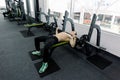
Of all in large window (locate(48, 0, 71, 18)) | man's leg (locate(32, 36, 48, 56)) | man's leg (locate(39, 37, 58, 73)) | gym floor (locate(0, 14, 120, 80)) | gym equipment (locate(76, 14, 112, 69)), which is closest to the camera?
gym floor (locate(0, 14, 120, 80))

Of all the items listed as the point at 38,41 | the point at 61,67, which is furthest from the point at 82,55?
the point at 38,41

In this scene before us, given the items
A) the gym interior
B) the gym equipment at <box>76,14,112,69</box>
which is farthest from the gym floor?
the gym equipment at <box>76,14,112,69</box>

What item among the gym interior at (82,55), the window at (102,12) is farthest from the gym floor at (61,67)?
the window at (102,12)

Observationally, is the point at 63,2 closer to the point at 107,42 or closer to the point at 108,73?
the point at 107,42

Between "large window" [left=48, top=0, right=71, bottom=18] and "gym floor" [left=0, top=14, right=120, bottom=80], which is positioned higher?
"large window" [left=48, top=0, right=71, bottom=18]

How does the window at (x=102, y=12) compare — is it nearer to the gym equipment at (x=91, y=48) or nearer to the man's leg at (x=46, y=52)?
the gym equipment at (x=91, y=48)

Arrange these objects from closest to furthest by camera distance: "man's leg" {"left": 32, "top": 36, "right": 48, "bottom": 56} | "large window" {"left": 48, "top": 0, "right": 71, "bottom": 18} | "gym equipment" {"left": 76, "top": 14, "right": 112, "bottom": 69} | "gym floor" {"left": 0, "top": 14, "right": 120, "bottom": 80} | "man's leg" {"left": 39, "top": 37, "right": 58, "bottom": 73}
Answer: "gym floor" {"left": 0, "top": 14, "right": 120, "bottom": 80}
"man's leg" {"left": 39, "top": 37, "right": 58, "bottom": 73}
"gym equipment" {"left": 76, "top": 14, "right": 112, "bottom": 69}
"man's leg" {"left": 32, "top": 36, "right": 48, "bottom": 56}
"large window" {"left": 48, "top": 0, "right": 71, "bottom": 18}

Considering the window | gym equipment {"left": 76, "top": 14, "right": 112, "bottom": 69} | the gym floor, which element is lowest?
the gym floor

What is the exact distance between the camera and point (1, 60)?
217 centimetres

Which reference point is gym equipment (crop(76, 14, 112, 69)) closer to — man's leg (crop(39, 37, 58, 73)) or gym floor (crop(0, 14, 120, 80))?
gym floor (crop(0, 14, 120, 80))

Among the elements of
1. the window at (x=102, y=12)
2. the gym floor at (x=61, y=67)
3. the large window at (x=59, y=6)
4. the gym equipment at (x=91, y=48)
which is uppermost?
the large window at (x=59, y=6)

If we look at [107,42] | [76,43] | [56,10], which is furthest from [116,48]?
[56,10]

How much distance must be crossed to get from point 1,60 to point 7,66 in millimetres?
323

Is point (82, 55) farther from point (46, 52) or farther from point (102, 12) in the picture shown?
point (102, 12)
